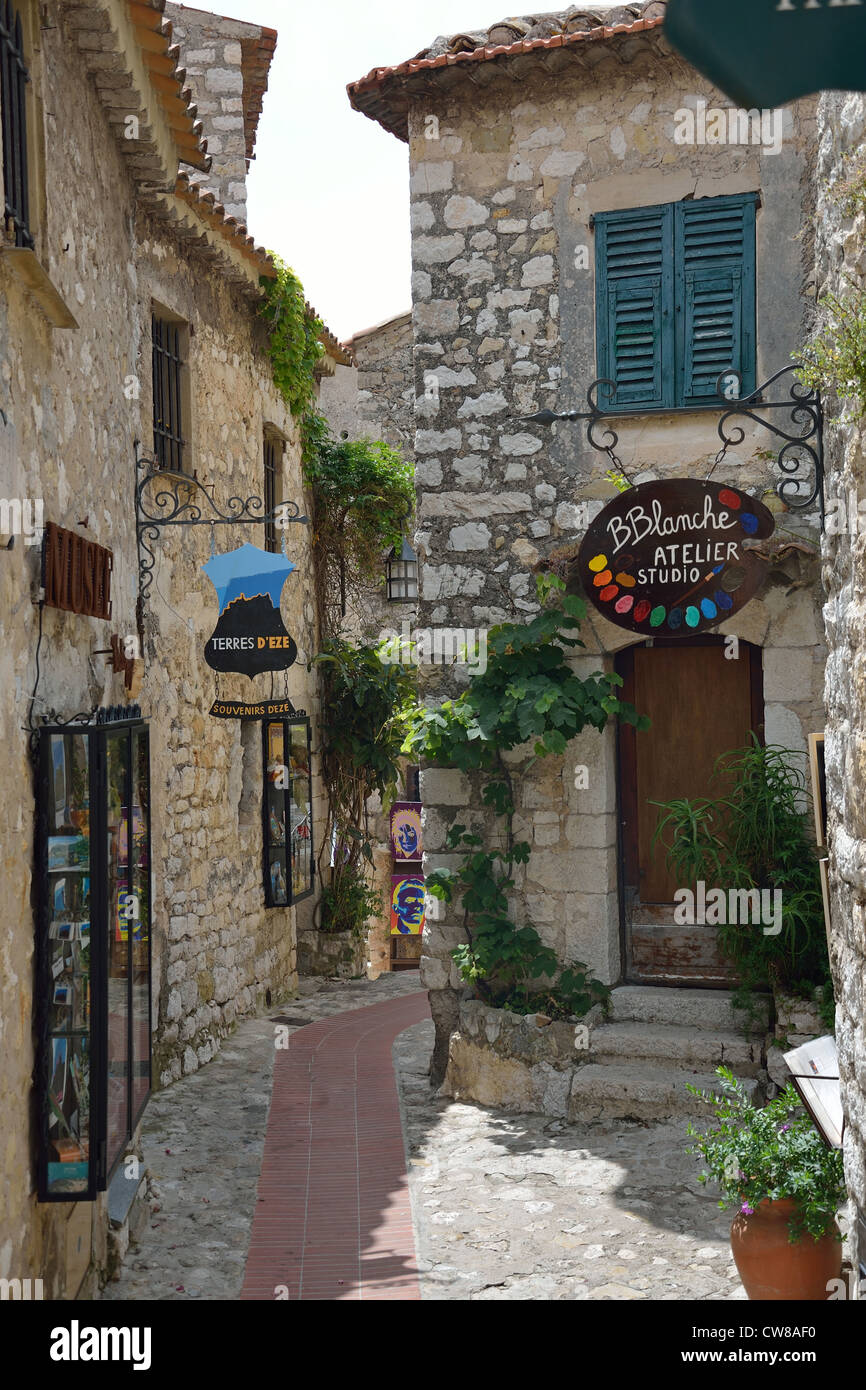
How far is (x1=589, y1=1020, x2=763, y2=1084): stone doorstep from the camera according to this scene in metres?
6.80

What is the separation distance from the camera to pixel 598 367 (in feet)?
24.2

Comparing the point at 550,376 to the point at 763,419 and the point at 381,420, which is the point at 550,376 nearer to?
the point at 763,419

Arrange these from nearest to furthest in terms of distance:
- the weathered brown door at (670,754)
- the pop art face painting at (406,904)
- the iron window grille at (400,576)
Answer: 1. the weathered brown door at (670,754)
2. the iron window grille at (400,576)
3. the pop art face painting at (406,904)

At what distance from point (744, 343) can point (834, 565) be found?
384cm

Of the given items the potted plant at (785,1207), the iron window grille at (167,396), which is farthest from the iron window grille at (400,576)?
the potted plant at (785,1207)

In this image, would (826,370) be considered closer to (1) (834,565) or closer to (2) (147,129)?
(1) (834,565)

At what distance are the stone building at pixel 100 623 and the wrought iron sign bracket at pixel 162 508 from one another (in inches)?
2.2

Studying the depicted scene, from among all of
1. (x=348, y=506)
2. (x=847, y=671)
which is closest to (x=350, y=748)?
(x=348, y=506)

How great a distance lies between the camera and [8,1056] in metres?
3.58

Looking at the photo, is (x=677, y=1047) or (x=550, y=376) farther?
(x=550, y=376)

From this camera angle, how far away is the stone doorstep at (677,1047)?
6.80 metres

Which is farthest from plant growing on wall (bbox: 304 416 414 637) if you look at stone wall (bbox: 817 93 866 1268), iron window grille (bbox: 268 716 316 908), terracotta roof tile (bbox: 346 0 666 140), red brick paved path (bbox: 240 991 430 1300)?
stone wall (bbox: 817 93 866 1268)

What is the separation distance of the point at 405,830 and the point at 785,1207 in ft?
38.7

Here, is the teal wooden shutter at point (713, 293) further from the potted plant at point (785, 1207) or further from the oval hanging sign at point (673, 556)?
the potted plant at point (785, 1207)
